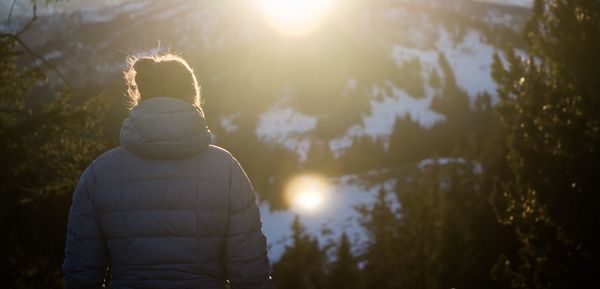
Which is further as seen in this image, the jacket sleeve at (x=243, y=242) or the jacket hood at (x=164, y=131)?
the jacket sleeve at (x=243, y=242)

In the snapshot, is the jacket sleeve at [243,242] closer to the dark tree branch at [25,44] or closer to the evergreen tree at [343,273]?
the dark tree branch at [25,44]

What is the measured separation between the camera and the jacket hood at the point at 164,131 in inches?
121

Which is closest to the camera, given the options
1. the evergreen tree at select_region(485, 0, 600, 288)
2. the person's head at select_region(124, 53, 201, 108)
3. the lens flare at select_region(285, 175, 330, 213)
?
the person's head at select_region(124, 53, 201, 108)

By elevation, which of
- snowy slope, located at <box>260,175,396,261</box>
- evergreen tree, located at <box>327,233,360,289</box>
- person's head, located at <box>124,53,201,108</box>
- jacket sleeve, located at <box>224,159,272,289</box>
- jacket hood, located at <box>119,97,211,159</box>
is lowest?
jacket sleeve, located at <box>224,159,272,289</box>

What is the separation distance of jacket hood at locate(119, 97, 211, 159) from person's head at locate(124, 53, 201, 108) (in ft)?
0.45

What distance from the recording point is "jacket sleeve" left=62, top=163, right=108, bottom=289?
3174mm

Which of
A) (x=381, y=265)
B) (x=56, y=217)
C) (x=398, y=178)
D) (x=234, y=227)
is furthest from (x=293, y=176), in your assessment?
(x=234, y=227)

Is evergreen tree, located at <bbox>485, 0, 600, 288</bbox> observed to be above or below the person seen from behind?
above

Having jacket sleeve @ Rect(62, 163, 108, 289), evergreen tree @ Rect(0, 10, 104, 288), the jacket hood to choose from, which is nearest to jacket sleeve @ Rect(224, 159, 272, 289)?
the jacket hood

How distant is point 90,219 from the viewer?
3172 mm

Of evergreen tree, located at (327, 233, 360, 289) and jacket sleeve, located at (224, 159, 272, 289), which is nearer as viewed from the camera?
jacket sleeve, located at (224, 159, 272, 289)

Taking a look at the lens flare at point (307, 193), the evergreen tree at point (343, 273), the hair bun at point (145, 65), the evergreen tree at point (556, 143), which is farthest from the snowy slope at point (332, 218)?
the hair bun at point (145, 65)

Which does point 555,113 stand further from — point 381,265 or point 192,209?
point 381,265

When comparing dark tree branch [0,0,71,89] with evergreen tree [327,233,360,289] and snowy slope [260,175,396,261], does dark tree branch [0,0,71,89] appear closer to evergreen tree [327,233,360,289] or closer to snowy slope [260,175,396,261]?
evergreen tree [327,233,360,289]
